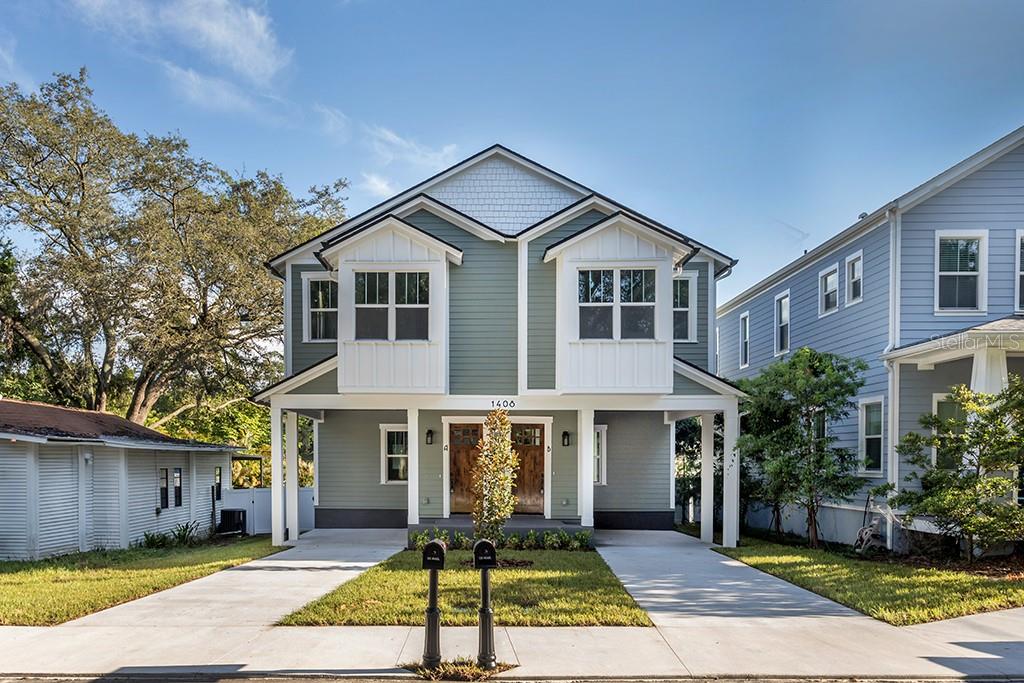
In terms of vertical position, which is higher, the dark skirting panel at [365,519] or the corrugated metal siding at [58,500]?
the corrugated metal siding at [58,500]

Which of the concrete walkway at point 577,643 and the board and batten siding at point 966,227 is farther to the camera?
the board and batten siding at point 966,227

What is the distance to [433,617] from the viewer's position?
18.6 ft

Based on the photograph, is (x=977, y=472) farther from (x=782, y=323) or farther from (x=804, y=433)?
(x=782, y=323)

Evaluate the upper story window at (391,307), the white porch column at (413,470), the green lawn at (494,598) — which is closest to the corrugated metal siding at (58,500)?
the upper story window at (391,307)

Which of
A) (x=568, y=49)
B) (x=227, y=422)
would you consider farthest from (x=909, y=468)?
(x=227, y=422)

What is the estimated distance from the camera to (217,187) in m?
20.6

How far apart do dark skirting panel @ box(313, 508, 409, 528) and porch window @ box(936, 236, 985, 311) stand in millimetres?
13116

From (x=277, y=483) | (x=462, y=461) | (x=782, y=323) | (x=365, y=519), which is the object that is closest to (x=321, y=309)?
(x=277, y=483)

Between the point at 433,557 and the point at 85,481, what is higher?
the point at 433,557

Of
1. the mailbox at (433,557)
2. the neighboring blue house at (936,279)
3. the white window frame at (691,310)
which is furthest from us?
the white window frame at (691,310)

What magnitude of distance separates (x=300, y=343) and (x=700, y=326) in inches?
398

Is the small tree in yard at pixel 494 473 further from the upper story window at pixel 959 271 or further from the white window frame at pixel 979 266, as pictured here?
the upper story window at pixel 959 271

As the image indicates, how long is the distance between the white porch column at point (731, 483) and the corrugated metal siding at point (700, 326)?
265cm

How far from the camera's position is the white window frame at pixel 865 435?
1302 cm
